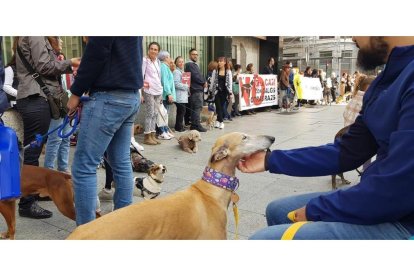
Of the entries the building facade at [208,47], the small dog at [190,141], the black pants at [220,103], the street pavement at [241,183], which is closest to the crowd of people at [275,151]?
the street pavement at [241,183]

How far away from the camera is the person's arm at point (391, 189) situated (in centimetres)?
124

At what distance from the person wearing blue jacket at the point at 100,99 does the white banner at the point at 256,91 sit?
375 inches

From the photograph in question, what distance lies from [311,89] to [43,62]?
15.7 m

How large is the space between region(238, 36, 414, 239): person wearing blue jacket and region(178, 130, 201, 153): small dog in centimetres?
458

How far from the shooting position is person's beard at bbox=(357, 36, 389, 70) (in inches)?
63.5

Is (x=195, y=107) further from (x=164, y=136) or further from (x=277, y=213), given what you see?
(x=277, y=213)

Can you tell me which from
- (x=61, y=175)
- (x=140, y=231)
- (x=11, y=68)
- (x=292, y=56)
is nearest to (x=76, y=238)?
(x=140, y=231)

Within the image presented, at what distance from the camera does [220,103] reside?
9898 millimetres

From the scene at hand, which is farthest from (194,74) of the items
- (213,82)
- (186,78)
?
(213,82)

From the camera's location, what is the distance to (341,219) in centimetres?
146

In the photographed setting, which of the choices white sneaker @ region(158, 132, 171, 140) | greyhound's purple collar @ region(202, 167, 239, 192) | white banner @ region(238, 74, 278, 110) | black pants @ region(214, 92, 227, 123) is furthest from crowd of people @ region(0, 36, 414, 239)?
white banner @ region(238, 74, 278, 110)

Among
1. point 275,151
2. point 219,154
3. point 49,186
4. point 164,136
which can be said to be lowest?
point 164,136

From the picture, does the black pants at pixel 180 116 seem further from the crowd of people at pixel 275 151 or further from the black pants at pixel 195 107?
the crowd of people at pixel 275 151

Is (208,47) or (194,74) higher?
(208,47)
